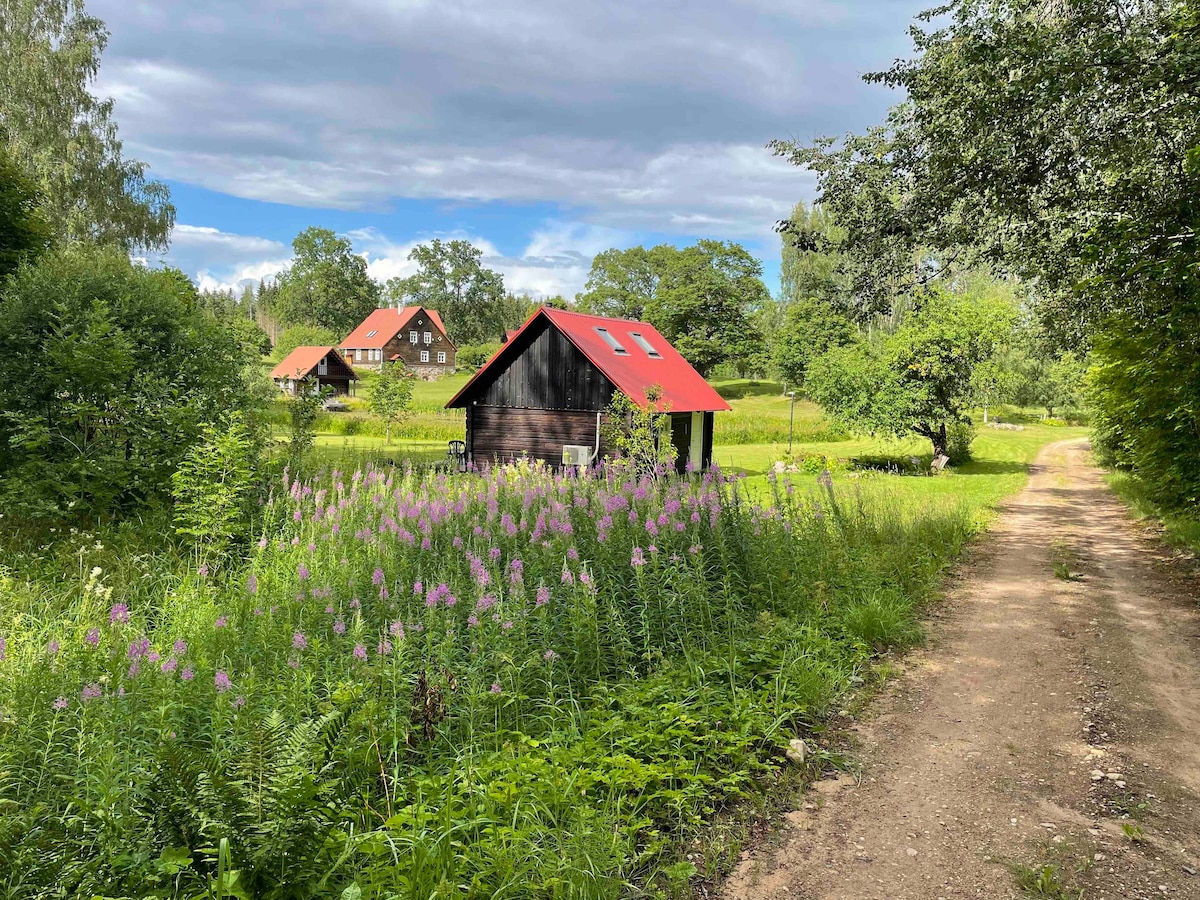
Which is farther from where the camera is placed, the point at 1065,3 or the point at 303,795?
the point at 1065,3

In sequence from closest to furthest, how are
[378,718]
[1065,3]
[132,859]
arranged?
[132,859] → [378,718] → [1065,3]

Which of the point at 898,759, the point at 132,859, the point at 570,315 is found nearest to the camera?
the point at 132,859

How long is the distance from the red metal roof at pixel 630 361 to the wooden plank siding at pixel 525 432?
125cm

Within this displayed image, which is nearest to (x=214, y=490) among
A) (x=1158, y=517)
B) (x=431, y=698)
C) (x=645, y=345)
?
(x=431, y=698)

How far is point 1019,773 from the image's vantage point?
454 centimetres

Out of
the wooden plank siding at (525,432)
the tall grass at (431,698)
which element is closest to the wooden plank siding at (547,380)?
the wooden plank siding at (525,432)

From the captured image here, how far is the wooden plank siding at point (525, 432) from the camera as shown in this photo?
893 inches

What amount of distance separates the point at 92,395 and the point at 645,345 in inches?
754

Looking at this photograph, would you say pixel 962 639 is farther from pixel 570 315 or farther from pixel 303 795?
pixel 570 315

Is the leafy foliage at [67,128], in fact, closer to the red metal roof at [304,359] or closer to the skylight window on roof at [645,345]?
the skylight window on roof at [645,345]

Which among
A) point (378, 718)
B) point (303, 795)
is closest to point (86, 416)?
point (378, 718)

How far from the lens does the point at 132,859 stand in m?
2.70

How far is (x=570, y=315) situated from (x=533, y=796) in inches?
829

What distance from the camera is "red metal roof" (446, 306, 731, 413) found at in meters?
22.2
